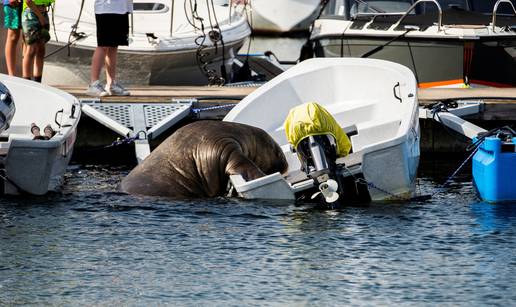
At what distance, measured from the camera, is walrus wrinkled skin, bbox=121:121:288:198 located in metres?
12.1

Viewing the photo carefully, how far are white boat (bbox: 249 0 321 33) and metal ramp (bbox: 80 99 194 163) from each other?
20878mm

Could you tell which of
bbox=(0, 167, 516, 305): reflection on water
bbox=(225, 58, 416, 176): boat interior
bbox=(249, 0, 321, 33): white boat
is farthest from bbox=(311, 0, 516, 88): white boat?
bbox=(249, 0, 321, 33): white boat

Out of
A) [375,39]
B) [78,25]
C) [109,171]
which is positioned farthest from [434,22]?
[109,171]

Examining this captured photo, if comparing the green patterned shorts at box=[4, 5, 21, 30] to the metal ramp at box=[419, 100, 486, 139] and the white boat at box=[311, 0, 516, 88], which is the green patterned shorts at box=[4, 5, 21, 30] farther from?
the white boat at box=[311, 0, 516, 88]

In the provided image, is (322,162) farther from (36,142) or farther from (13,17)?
(13,17)

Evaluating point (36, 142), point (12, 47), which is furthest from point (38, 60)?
Answer: point (36, 142)

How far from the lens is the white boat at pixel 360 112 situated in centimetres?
1172

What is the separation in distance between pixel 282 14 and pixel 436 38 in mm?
17933

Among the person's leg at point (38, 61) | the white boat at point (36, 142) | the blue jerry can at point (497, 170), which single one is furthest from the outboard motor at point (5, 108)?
the blue jerry can at point (497, 170)

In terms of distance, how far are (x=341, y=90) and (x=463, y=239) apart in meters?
3.95

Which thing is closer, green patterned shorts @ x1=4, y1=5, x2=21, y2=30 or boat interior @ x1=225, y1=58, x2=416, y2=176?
boat interior @ x1=225, y1=58, x2=416, y2=176

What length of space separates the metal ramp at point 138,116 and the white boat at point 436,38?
417cm

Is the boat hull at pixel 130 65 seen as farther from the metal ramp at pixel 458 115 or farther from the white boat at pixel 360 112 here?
the metal ramp at pixel 458 115

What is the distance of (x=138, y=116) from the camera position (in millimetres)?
14742
